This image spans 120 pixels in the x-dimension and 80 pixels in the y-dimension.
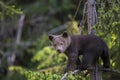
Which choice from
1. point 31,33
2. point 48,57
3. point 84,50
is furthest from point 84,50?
point 31,33

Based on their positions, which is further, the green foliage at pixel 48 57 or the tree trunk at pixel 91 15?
the green foliage at pixel 48 57

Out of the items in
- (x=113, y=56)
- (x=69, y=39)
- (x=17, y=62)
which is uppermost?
(x=69, y=39)

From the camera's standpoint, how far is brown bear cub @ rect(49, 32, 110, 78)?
971cm

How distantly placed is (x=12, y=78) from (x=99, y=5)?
852 centimetres

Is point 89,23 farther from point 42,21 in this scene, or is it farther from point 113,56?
point 42,21

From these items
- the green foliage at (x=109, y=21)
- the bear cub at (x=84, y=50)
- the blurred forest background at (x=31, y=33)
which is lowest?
the blurred forest background at (x=31, y=33)

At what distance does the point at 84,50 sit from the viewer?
9867 millimetres

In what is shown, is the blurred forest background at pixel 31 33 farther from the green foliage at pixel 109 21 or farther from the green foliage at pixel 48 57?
the green foliage at pixel 109 21

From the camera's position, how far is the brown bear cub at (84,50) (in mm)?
9711

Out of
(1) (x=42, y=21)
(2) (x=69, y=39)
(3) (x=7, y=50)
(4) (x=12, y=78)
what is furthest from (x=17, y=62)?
(2) (x=69, y=39)

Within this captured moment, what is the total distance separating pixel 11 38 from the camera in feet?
76.4

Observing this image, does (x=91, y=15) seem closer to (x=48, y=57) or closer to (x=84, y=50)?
(x=84, y=50)

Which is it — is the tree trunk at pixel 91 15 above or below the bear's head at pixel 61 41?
above

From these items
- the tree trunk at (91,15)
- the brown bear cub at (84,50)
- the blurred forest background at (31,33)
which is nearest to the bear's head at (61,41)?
the brown bear cub at (84,50)
